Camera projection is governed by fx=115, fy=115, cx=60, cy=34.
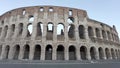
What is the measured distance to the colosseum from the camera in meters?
19.7

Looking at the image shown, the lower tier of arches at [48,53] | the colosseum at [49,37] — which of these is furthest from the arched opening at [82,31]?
the lower tier of arches at [48,53]

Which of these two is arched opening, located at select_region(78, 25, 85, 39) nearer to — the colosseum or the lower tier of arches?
the colosseum

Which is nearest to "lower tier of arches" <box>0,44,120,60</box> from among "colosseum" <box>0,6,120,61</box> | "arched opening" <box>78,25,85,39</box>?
"colosseum" <box>0,6,120,61</box>

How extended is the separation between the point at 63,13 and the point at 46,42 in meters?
6.56

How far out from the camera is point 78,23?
2198 cm

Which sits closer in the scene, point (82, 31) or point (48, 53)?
point (48, 53)

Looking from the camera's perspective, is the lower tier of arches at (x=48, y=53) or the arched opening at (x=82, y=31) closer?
the lower tier of arches at (x=48, y=53)

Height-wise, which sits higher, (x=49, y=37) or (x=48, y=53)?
(x=49, y=37)

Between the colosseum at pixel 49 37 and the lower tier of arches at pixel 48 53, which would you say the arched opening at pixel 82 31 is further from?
the lower tier of arches at pixel 48 53

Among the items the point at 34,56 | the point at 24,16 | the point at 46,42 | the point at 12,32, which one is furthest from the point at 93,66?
the point at 12,32

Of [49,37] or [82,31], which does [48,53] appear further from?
[82,31]

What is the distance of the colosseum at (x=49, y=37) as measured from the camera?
64.6 feet

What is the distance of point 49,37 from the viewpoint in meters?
21.0

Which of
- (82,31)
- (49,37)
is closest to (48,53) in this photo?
Result: (49,37)
